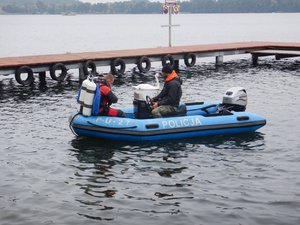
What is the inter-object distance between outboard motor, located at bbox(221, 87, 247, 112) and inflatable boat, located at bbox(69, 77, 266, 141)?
3 cm

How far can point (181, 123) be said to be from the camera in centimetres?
1462

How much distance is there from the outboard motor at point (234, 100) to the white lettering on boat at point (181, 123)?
5.63 feet

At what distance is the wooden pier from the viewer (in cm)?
2517

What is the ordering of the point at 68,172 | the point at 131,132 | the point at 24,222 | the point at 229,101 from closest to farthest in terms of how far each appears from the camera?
the point at 24,222 → the point at 68,172 → the point at 131,132 → the point at 229,101

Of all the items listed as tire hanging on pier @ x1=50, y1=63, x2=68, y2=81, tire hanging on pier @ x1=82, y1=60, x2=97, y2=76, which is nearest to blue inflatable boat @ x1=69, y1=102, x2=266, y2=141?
tire hanging on pier @ x1=50, y1=63, x2=68, y2=81

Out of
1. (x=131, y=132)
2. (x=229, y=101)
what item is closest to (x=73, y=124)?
(x=131, y=132)

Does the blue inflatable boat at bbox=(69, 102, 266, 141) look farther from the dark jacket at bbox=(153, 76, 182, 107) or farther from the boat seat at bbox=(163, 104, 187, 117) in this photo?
the dark jacket at bbox=(153, 76, 182, 107)

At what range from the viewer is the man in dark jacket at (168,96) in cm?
1476

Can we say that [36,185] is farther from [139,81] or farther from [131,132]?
Answer: [139,81]

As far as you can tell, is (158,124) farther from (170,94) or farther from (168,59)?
(168,59)

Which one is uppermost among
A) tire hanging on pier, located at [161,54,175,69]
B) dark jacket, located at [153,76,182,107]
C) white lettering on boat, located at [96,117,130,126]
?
dark jacket, located at [153,76,182,107]

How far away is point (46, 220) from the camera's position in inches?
379

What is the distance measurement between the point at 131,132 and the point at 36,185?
358 cm

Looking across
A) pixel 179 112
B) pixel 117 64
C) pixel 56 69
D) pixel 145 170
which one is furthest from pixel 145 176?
pixel 117 64
